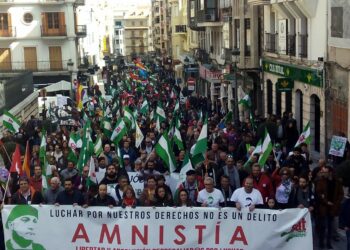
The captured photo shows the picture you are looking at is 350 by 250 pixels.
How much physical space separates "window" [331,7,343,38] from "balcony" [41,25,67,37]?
1311 inches

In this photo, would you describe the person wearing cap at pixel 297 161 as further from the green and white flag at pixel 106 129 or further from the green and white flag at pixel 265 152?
the green and white flag at pixel 106 129

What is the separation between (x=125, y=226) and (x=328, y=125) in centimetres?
1352

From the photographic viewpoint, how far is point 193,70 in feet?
171

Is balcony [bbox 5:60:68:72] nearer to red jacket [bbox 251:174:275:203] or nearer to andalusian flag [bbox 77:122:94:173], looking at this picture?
andalusian flag [bbox 77:122:94:173]

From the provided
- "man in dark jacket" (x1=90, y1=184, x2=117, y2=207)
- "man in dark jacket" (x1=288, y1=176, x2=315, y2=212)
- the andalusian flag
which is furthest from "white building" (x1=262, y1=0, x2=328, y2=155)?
"man in dark jacket" (x1=90, y1=184, x2=117, y2=207)

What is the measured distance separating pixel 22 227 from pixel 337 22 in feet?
43.8

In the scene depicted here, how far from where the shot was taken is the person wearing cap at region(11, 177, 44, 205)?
1074 centimetres

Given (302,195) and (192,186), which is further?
(192,186)

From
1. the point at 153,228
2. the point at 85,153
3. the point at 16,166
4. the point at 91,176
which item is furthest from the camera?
the point at 85,153

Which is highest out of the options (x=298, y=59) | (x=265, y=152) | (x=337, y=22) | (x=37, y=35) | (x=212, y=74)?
(x=337, y=22)

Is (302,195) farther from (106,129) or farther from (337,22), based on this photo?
(106,129)

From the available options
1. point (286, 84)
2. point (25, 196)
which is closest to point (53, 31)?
point (286, 84)

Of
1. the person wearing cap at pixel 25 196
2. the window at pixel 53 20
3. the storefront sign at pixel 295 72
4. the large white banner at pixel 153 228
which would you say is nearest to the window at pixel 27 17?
the window at pixel 53 20

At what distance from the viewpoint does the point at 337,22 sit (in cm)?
2023
